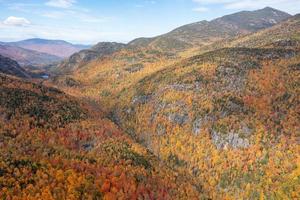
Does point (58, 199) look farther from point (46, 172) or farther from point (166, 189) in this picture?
point (166, 189)

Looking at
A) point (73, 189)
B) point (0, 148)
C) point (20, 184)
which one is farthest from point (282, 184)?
point (0, 148)

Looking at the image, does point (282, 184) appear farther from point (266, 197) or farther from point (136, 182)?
point (136, 182)

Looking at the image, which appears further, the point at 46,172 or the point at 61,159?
the point at 61,159

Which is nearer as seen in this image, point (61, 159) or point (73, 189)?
point (73, 189)

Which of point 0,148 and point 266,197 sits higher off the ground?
point 0,148

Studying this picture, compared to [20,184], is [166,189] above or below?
below

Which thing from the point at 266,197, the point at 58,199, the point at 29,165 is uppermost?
the point at 29,165

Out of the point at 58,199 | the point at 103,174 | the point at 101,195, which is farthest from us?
the point at 103,174

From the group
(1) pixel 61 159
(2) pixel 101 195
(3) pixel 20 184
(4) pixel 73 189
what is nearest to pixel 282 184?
(2) pixel 101 195

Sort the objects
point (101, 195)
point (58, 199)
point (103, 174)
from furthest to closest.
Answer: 1. point (103, 174)
2. point (101, 195)
3. point (58, 199)
